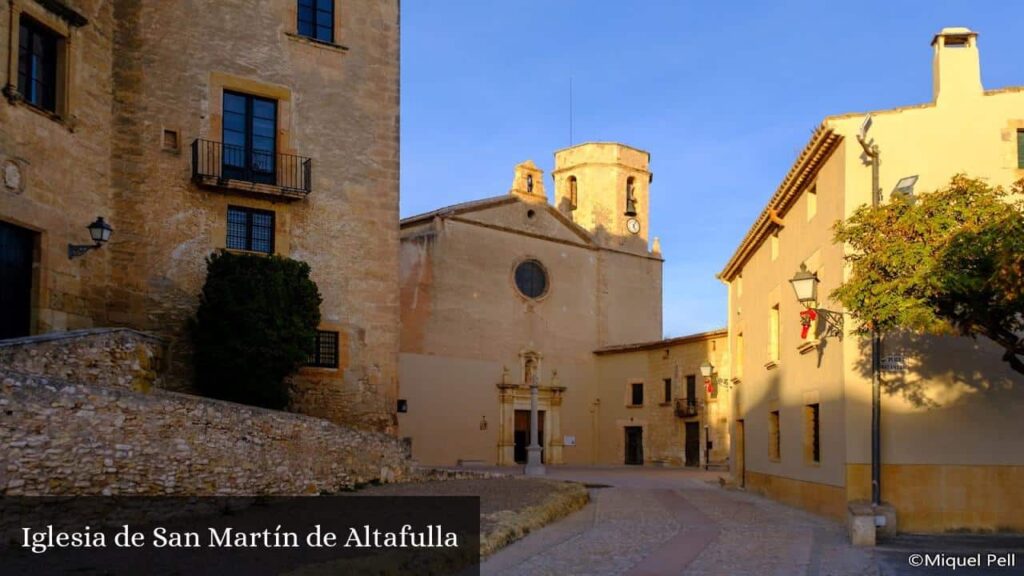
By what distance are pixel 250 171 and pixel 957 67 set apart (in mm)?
13817

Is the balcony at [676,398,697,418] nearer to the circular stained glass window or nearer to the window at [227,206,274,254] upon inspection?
the circular stained glass window

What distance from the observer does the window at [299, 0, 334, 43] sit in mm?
23281

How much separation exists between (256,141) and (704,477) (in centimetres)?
1692

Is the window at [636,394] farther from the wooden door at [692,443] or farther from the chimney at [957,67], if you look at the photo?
the chimney at [957,67]

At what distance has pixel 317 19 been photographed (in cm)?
2345

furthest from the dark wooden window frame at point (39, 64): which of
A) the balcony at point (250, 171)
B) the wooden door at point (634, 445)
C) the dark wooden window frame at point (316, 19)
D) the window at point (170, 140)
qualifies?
the wooden door at point (634, 445)

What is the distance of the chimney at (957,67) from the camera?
14.8 m

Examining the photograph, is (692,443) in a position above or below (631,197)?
below

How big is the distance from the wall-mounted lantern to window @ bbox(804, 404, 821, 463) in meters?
12.3

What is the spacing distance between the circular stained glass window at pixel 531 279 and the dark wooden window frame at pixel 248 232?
20319 millimetres

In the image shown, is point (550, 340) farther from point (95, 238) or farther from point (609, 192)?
point (95, 238)

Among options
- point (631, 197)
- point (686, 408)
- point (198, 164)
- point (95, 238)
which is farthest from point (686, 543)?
point (631, 197)

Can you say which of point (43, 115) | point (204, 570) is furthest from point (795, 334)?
point (43, 115)

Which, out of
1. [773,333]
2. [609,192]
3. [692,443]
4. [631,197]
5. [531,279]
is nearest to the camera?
[773,333]
